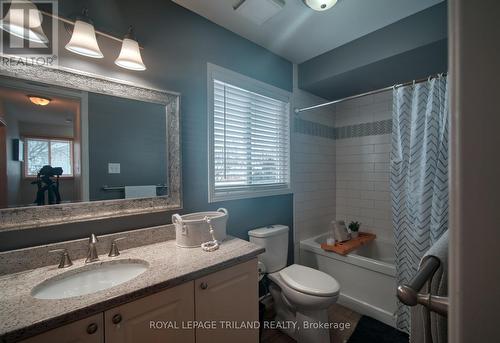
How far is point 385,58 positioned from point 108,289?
7.93ft

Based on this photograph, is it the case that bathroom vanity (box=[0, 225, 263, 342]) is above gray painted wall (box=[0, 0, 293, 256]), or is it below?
below

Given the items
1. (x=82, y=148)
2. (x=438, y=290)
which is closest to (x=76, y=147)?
(x=82, y=148)

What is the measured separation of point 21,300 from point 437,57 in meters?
2.93

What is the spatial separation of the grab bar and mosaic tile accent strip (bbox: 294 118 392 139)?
197cm

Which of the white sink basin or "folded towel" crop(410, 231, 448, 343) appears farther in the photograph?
the white sink basin

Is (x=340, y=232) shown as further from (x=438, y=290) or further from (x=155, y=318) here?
(x=155, y=318)

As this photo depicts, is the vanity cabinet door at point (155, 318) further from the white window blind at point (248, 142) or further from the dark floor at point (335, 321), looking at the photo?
the dark floor at point (335, 321)

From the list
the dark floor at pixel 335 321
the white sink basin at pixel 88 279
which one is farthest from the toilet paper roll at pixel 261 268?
the white sink basin at pixel 88 279

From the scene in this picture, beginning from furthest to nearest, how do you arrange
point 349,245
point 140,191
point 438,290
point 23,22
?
point 349,245, point 140,191, point 23,22, point 438,290

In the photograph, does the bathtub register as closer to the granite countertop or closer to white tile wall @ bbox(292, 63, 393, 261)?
white tile wall @ bbox(292, 63, 393, 261)

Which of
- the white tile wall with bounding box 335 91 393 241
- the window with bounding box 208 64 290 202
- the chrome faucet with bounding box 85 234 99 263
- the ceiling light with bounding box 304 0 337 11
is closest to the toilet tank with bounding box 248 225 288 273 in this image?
the window with bounding box 208 64 290 202

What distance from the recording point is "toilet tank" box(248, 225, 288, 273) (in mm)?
1809

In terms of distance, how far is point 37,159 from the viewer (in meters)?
1.04

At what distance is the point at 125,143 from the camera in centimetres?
130
